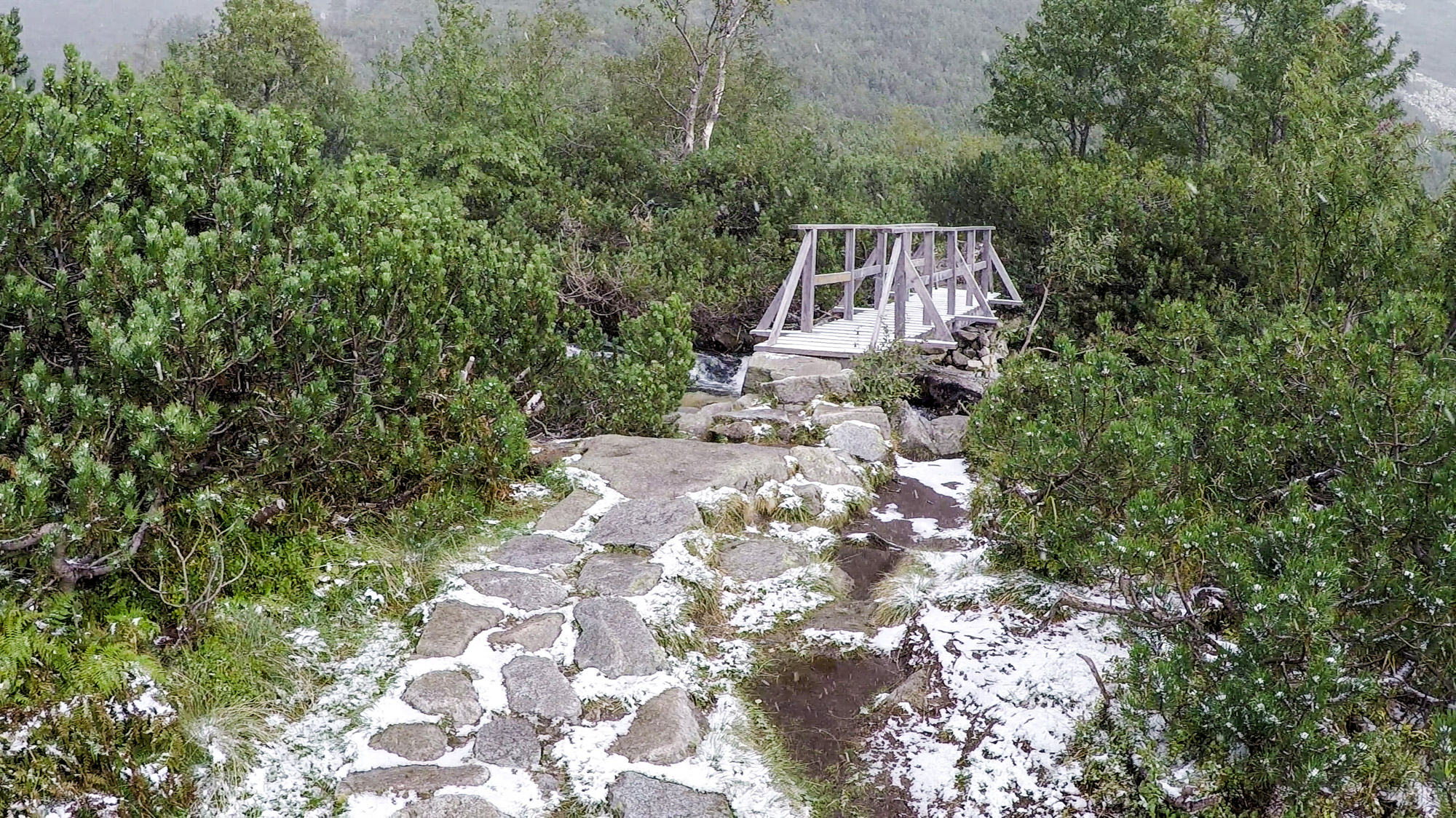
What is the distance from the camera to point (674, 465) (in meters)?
6.34

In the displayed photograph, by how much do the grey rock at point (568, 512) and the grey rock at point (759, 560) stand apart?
86 cm

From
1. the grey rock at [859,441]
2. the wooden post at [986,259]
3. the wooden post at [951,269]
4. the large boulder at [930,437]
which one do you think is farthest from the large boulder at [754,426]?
the wooden post at [986,259]

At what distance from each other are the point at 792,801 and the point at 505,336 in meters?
4.20

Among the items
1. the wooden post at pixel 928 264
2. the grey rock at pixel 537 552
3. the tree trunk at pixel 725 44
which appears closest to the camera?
the grey rock at pixel 537 552

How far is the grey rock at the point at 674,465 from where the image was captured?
5992 mm

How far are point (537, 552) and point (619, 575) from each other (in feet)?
1.69

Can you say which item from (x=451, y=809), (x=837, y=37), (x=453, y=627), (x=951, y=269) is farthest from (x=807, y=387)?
(x=837, y=37)

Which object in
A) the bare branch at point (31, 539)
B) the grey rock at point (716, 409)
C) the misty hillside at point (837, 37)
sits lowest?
the grey rock at point (716, 409)

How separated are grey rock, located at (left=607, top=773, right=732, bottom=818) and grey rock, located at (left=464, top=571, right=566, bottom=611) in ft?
4.22

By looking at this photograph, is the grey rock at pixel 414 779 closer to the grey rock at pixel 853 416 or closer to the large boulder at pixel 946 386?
the grey rock at pixel 853 416

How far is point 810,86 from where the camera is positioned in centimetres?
7556

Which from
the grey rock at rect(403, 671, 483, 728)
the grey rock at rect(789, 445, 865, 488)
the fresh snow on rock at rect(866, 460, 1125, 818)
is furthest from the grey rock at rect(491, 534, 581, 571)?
the grey rock at rect(789, 445, 865, 488)

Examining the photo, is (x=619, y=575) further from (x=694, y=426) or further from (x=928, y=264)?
(x=928, y=264)

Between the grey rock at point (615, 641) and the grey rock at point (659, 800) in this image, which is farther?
the grey rock at point (615, 641)
